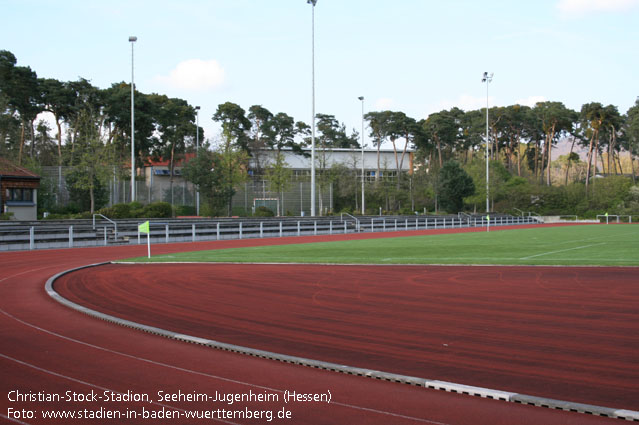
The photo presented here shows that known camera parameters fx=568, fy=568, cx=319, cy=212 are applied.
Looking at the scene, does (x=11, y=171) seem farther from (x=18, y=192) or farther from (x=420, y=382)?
(x=420, y=382)

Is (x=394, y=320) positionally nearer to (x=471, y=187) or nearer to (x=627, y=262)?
(x=627, y=262)

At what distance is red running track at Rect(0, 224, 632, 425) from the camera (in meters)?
5.04

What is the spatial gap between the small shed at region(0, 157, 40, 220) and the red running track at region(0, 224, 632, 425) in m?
42.8

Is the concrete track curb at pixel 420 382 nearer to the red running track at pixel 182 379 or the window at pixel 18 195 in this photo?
the red running track at pixel 182 379

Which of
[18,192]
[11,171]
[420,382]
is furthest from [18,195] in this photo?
[420,382]

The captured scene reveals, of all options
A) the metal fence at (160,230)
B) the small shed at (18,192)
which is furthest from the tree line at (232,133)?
the metal fence at (160,230)

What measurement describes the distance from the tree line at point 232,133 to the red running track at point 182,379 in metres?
43.1

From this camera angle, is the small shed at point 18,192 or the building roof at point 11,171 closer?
the small shed at point 18,192

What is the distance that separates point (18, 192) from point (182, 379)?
159 feet

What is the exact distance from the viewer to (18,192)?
48.2 metres

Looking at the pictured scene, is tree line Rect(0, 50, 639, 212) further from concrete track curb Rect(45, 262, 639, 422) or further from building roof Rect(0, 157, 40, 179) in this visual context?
concrete track curb Rect(45, 262, 639, 422)

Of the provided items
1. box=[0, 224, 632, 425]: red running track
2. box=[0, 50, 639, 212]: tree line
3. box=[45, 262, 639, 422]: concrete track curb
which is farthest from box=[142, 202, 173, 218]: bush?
box=[45, 262, 639, 422]: concrete track curb

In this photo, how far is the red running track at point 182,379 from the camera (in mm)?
5039

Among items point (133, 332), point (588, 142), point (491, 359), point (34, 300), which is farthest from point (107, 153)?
point (588, 142)
